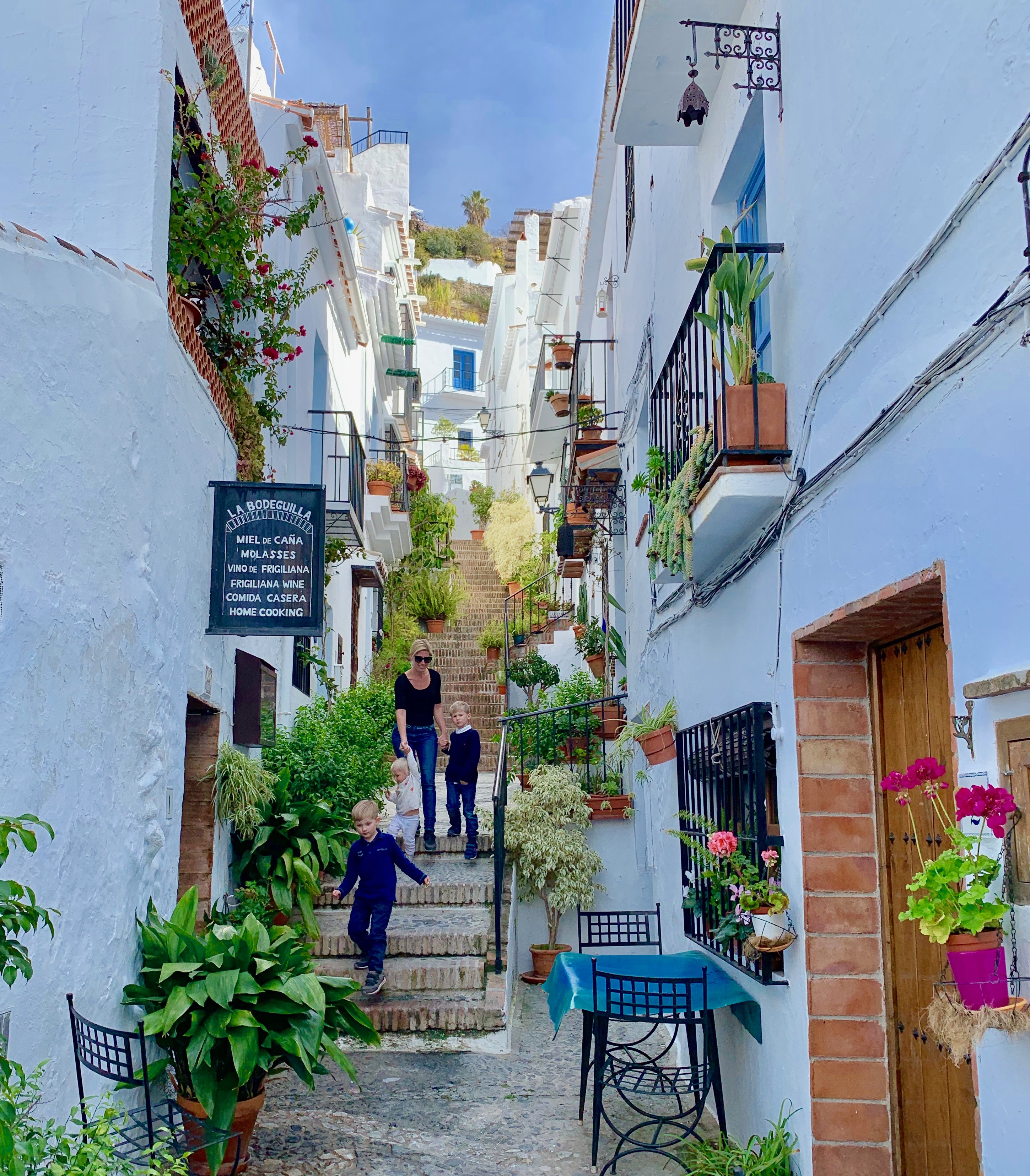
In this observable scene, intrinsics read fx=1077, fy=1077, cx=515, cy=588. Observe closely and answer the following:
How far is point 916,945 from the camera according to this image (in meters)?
3.98

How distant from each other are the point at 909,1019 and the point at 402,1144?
279cm

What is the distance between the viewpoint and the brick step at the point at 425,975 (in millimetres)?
7418

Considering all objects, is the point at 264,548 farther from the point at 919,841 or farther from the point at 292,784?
the point at 919,841

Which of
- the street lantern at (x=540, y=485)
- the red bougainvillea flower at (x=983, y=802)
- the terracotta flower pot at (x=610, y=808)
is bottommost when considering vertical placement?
the terracotta flower pot at (x=610, y=808)

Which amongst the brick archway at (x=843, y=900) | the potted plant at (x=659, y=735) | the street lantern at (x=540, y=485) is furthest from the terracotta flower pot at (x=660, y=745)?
the street lantern at (x=540, y=485)

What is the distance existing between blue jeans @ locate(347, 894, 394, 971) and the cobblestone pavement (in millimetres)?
611

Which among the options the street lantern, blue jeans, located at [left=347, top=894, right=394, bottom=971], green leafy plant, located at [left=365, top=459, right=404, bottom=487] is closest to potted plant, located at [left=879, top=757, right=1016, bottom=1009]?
blue jeans, located at [left=347, top=894, right=394, bottom=971]

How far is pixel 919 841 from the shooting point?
12.7 ft

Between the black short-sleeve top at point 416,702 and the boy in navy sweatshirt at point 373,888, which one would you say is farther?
the black short-sleeve top at point 416,702

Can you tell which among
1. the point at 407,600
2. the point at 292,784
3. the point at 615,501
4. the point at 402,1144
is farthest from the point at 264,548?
the point at 407,600

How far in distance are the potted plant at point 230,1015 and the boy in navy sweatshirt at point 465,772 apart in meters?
4.51

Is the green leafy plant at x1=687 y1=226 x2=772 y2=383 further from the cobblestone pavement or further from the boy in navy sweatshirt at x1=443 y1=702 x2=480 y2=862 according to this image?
the boy in navy sweatshirt at x1=443 y1=702 x2=480 y2=862

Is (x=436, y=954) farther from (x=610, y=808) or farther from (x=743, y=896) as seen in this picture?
(x=743, y=896)

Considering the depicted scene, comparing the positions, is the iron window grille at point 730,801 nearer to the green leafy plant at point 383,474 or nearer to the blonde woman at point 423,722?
the blonde woman at point 423,722
